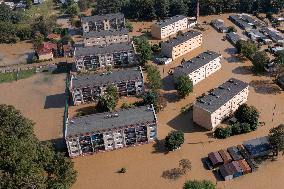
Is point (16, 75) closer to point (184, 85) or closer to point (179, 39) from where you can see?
point (179, 39)

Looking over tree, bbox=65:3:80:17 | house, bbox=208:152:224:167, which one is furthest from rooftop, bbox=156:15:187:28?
house, bbox=208:152:224:167

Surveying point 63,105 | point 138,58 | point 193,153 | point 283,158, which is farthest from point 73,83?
point 283,158

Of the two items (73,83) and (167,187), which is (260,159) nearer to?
(167,187)

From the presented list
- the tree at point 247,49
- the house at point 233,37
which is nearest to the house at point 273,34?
the house at point 233,37

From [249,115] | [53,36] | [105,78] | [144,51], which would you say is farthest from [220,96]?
[53,36]

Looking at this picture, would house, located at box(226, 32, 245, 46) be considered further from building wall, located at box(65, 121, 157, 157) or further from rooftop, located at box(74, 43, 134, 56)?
building wall, located at box(65, 121, 157, 157)

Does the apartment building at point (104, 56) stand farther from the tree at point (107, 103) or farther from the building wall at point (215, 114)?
the building wall at point (215, 114)
